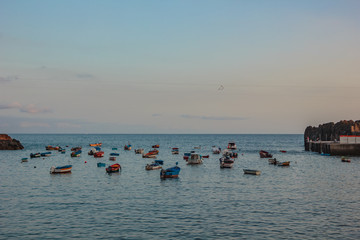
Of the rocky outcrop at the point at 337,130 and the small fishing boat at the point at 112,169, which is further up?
the rocky outcrop at the point at 337,130

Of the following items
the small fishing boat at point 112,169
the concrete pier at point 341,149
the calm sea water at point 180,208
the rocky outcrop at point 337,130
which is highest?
the rocky outcrop at point 337,130

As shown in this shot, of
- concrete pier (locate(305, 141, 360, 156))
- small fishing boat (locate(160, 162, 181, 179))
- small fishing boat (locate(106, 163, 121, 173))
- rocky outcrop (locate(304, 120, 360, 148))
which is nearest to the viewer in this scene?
small fishing boat (locate(160, 162, 181, 179))

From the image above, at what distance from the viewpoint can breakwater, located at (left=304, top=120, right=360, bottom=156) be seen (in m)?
120

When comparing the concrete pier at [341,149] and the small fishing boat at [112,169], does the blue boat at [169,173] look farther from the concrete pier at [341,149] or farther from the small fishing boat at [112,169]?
the concrete pier at [341,149]

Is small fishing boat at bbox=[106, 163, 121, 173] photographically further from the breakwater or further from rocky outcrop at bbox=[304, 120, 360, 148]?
rocky outcrop at bbox=[304, 120, 360, 148]

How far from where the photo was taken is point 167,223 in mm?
34875

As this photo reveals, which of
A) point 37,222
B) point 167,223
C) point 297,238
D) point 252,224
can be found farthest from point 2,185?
point 297,238

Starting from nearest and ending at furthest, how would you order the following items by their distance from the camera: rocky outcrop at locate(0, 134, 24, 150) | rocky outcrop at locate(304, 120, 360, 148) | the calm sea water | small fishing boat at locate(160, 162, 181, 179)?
the calm sea water < small fishing boat at locate(160, 162, 181, 179) < rocky outcrop at locate(304, 120, 360, 148) < rocky outcrop at locate(0, 134, 24, 150)

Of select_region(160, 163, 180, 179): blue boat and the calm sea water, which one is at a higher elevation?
select_region(160, 163, 180, 179): blue boat

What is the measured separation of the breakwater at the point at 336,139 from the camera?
393 feet

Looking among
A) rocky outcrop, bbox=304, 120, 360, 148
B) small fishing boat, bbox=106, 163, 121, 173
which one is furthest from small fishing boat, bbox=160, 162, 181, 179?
rocky outcrop, bbox=304, 120, 360, 148

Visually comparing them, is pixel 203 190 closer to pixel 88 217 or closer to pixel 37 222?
pixel 88 217

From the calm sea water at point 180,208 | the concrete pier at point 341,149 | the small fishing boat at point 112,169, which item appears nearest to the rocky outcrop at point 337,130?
the concrete pier at point 341,149

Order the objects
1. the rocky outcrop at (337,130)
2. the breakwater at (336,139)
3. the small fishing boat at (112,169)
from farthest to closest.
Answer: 1. the rocky outcrop at (337,130)
2. the breakwater at (336,139)
3. the small fishing boat at (112,169)
